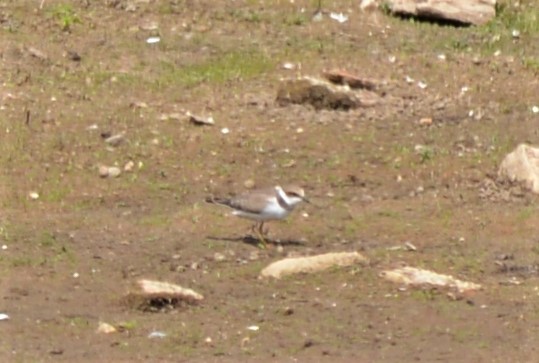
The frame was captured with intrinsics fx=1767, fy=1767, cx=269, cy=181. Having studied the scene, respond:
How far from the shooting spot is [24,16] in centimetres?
1623

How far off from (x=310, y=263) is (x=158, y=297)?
1177 millimetres

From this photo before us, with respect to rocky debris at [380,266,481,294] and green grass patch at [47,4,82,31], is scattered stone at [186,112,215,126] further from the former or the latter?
rocky debris at [380,266,481,294]

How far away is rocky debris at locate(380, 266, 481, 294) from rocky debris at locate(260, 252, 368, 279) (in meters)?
0.27

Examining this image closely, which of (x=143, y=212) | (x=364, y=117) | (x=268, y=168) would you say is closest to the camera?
(x=143, y=212)

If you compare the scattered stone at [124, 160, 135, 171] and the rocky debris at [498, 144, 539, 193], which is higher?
the rocky debris at [498, 144, 539, 193]

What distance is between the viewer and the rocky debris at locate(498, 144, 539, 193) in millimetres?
12797

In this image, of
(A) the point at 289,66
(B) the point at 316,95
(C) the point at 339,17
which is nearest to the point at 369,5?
(C) the point at 339,17

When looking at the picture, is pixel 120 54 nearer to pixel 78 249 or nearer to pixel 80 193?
pixel 80 193

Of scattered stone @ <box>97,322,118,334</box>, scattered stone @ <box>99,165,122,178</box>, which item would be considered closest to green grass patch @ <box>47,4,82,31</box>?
scattered stone @ <box>99,165,122,178</box>

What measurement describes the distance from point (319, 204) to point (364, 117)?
192 centimetres

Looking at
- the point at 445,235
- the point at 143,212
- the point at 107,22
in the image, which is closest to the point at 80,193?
the point at 143,212

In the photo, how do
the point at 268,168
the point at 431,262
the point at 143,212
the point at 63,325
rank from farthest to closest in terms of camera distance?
the point at 268,168 < the point at 143,212 < the point at 431,262 < the point at 63,325

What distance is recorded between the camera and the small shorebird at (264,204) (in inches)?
464

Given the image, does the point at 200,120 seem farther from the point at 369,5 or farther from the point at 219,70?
the point at 369,5
